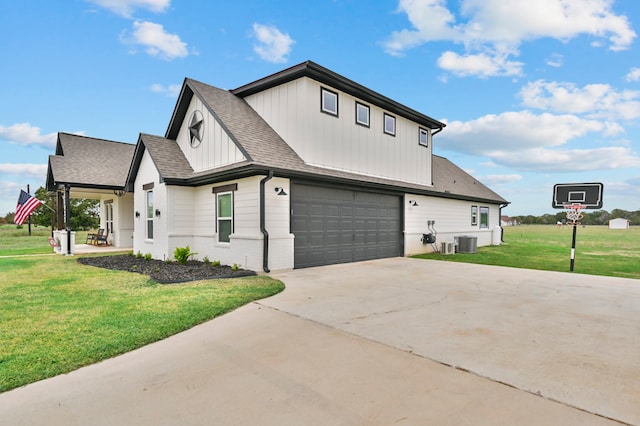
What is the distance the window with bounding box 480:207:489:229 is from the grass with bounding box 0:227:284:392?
16.5m

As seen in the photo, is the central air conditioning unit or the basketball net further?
the central air conditioning unit

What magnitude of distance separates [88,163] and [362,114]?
1366cm

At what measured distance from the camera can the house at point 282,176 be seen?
9.42m

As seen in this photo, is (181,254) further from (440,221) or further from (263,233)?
(440,221)

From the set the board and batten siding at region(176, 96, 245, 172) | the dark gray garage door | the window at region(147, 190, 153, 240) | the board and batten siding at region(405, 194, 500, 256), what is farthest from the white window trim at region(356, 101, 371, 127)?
the window at region(147, 190, 153, 240)

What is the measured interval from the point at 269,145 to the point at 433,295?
21.3 ft

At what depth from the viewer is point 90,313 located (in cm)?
504

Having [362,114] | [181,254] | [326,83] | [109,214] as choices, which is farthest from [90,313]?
[109,214]

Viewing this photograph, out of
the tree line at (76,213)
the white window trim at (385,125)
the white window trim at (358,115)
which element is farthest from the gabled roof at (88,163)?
the tree line at (76,213)

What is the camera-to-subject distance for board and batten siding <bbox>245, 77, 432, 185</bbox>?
10.6 metres

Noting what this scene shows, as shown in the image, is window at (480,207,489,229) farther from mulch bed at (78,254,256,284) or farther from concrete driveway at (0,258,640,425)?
mulch bed at (78,254,256,284)

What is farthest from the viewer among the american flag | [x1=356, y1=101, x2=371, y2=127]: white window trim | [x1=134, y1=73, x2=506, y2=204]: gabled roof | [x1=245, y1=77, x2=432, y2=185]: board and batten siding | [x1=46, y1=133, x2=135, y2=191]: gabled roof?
the american flag

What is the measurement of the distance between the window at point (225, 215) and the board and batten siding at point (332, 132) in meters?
2.76

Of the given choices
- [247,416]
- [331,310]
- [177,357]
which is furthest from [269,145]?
[247,416]
